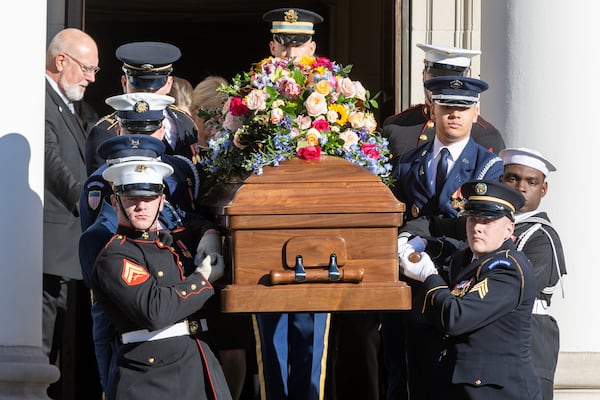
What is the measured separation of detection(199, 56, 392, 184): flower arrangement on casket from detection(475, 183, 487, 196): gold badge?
1.63ft

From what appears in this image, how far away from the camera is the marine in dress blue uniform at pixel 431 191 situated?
790cm

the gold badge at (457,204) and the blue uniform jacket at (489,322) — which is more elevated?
the gold badge at (457,204)

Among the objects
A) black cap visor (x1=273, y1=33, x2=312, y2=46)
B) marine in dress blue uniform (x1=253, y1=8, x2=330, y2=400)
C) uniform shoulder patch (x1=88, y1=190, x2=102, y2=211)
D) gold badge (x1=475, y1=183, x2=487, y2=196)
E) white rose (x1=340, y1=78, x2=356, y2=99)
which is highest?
black cap visor (x1=273, y1=33, x2=312, y2=46)

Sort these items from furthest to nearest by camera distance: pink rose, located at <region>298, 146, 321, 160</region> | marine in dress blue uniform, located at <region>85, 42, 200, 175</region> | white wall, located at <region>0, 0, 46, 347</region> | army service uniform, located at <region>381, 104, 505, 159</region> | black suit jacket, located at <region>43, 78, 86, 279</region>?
black suit jacket, located at <region>43, 78, 86, 279</region> → army service uniform, located at <region>381, 104, 505, 159</region> → white wall, located at <region>0, 0, 46, 347</region> → marine in dress blue uniform, located at <region>85, 42, 200, 175</region> → pink rose, located at <region>298, 146, 321, 160</region>

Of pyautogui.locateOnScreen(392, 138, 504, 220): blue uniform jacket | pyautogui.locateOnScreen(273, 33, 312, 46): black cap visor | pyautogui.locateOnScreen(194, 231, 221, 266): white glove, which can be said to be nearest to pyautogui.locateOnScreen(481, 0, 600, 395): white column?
pyautogui.locateOnScreen(392, 138, 504, 220): blue uniform jacket

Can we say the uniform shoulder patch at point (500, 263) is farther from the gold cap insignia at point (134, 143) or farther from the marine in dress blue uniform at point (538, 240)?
the gold cap insignia at point (134, 143)

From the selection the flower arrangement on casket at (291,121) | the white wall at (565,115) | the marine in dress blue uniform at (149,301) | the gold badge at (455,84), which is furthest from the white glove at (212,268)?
the white wall at (565,115)

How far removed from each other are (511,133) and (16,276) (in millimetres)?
2825

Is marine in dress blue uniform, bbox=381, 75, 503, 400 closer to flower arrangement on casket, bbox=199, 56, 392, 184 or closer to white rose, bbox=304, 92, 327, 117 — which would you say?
flower arrangement on casket, bbox=199, 56, 392, 184

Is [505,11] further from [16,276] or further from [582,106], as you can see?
[16,276]

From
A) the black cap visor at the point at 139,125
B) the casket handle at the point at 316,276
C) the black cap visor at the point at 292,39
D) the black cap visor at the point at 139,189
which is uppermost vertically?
the black cap visor at the point at 292,39

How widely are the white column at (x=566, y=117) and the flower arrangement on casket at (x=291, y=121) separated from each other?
5.33 ft

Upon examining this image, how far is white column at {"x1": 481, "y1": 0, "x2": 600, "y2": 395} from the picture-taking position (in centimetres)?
909

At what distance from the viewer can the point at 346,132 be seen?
7633 millimetres
